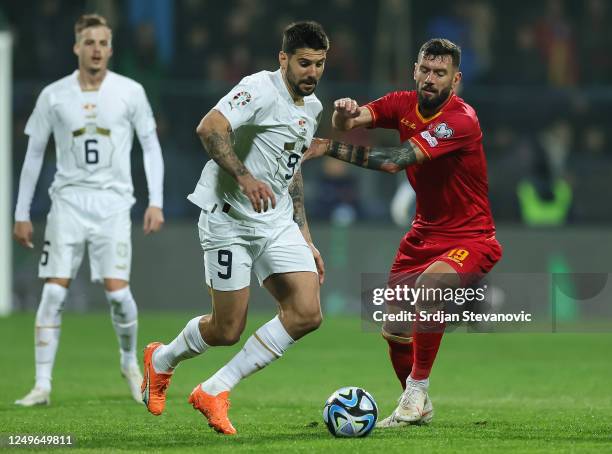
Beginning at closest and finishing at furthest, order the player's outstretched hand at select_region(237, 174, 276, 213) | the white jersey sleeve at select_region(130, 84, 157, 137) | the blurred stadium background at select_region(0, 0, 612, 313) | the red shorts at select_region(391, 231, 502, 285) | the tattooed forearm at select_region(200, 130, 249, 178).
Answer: the player's outstretched hand at select_region(237, 174, 276, 213), the tattooed forearm at select_region(200, 130, 249, 178), the red shorts at select_region(391, 231, 502, 285), the white jersey sleeve at select_region(130, 84, 157, 137), the blurred stadium background at select_region(0, 0, 612, 313)

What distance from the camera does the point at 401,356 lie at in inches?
305

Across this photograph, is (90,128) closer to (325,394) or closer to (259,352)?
(325,394)

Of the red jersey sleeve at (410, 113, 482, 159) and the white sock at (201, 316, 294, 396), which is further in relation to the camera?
the red jersey sleeve at (410, 113, 482, 159)

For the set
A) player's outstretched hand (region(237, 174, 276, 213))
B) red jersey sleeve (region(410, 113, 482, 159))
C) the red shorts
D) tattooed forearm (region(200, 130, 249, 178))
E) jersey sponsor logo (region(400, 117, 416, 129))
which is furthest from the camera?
jersey sponsor logo (region(400, 117, 416, 129))

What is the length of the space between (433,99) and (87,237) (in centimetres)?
276

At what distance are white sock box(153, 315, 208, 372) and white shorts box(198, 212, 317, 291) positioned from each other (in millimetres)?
309

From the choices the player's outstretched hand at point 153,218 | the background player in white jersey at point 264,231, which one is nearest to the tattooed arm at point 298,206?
the background player in white jersey at point 264,231

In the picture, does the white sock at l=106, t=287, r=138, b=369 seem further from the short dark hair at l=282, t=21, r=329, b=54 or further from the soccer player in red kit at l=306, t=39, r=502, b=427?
the short dark hair at l=282, t=21, r=329, b=54

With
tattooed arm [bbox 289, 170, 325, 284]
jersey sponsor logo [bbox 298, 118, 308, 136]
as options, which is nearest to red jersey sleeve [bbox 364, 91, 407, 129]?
tattooed arm [bbox 289, 170, 325, 284]

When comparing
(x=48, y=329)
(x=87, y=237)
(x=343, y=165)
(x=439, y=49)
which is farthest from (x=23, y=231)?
(x=343, y=165)

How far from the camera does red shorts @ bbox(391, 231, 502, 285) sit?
7.37m

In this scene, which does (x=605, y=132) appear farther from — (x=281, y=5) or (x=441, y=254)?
(x=441, y=254)

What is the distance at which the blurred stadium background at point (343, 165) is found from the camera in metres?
15.7

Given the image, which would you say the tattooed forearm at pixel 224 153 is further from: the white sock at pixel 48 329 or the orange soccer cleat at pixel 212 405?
the white sock at pixel 48 329
